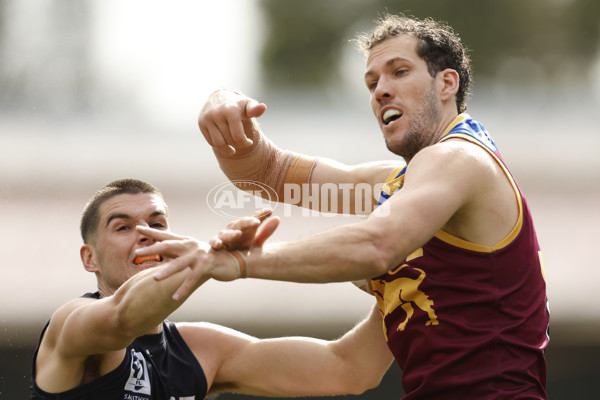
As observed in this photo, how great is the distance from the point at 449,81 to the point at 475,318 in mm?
1191

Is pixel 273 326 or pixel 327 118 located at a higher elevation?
pixel 327 118

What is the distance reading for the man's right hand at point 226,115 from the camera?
3.74 m

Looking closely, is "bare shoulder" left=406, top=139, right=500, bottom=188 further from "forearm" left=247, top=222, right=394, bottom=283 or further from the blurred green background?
the blurred green background

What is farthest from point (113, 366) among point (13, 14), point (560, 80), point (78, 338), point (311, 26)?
point (311, 26)

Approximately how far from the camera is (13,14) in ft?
36.6

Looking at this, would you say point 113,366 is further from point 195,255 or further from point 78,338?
point 195,255

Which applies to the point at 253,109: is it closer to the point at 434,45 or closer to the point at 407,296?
the point at 434,45

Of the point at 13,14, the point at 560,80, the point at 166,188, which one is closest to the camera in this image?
the point at 166,188

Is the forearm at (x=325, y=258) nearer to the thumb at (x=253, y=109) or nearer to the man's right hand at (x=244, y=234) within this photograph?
the man's right hand at (x=244, y=234)

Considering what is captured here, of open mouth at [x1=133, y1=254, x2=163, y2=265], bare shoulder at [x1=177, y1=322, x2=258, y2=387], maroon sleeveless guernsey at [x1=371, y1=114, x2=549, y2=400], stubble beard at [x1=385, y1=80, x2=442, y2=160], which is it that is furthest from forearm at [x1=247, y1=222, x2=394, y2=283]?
bare shoulder at [x1=177, y1=322, x2=258, y2=387]

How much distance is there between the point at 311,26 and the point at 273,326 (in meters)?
9.37

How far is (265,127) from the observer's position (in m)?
11.3

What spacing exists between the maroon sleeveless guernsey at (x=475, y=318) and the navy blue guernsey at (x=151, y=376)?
129 centimetres

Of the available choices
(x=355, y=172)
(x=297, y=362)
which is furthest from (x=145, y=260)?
(x=355, y=172)
